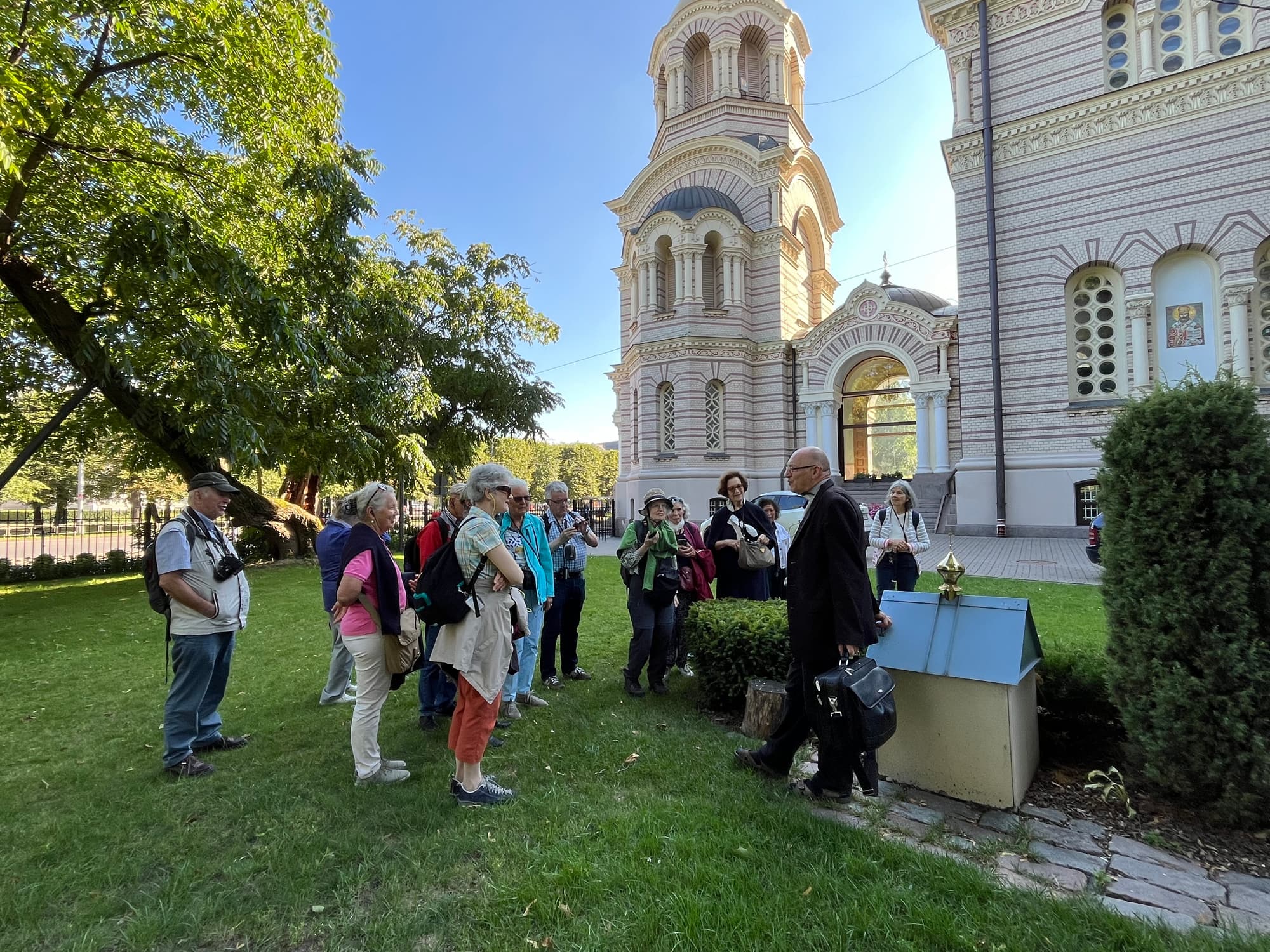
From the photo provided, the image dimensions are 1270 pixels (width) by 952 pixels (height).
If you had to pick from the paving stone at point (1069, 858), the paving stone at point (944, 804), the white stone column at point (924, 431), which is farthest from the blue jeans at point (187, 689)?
the white stone column at point (924, 431)

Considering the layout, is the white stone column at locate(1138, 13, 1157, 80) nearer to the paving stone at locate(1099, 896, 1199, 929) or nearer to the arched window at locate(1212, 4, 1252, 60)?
the arched window at locate(1212, 4, 1252, 60)

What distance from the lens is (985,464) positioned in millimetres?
17938

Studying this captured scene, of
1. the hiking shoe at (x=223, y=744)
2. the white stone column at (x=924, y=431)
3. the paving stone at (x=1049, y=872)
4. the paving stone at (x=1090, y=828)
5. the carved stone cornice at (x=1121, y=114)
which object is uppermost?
the carved stone cornice at (x=1121, y=114)

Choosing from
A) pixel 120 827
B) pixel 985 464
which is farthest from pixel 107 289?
pixel 985 464

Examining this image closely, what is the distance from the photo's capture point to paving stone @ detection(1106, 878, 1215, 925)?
2492 mm

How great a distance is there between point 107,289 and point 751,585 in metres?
12.0

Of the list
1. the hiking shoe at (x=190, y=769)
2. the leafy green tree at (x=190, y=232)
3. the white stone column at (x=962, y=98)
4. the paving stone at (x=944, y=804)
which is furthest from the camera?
the white stone column at (x=962, y=98)

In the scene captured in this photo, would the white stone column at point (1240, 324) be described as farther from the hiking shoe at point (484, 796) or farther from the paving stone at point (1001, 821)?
the hiking shoe at point (484, 796)

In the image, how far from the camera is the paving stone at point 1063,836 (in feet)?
9.93

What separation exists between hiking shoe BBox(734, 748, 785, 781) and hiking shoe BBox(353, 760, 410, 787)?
2153mm

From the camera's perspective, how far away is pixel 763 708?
4.52m

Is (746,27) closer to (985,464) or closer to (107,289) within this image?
(985,464)

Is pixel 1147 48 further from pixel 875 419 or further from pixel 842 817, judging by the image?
pixel 842 817

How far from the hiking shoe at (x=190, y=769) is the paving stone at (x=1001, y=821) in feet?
15.7
